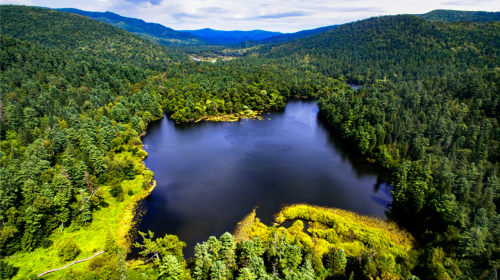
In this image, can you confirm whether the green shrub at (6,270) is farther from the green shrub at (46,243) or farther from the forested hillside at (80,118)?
the green shrub at (46,243)

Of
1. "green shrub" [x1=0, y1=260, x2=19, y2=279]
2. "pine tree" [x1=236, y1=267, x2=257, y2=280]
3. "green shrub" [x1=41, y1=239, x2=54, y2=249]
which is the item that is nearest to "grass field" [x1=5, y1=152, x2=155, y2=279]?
"green shrub" [x1=41, y1=239, x2=54, y2=249]

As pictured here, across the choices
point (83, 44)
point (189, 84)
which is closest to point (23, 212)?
point (189, 84)

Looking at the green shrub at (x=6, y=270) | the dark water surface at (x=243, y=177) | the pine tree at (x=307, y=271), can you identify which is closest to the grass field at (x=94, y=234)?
the green shrub at (x=6, y=270)

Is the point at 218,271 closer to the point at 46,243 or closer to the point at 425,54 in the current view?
the point at 46,243

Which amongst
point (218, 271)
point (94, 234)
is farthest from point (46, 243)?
point (218, 271)

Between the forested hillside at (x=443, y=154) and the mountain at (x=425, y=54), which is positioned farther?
the mountain at (x=425, y=54)
